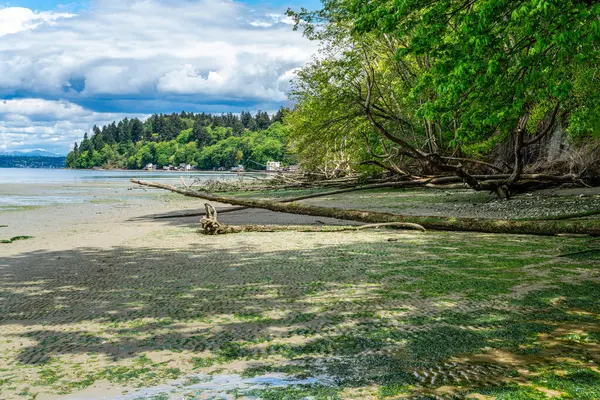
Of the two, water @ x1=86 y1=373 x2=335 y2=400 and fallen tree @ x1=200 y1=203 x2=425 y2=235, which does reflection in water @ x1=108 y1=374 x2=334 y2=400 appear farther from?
fallen tree @ x1=200 y1=203 x2=425 y2=235

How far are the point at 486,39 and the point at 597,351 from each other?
18.9 ft

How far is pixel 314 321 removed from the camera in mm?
6047

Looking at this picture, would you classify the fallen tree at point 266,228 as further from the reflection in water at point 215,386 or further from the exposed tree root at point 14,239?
the reflection in water at point 215,386

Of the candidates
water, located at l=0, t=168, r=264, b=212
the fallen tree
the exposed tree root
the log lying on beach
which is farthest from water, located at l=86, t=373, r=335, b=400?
water, located at l=0, t=168, r=264, b=212

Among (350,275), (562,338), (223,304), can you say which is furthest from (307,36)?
(562,338)

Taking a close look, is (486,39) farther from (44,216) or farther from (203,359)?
(44,216)

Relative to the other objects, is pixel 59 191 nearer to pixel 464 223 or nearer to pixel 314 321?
pixel 464 223

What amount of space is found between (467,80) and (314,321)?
6250 millimetres

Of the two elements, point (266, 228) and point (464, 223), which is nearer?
point (464, 223)

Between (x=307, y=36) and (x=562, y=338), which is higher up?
(x=307, y=36)

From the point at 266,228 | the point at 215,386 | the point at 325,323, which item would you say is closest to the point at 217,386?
the point at 215,386

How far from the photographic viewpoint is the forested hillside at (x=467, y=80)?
9.26m

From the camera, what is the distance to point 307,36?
25.2 meters

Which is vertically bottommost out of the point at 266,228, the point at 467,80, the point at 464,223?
the point at 266,228
